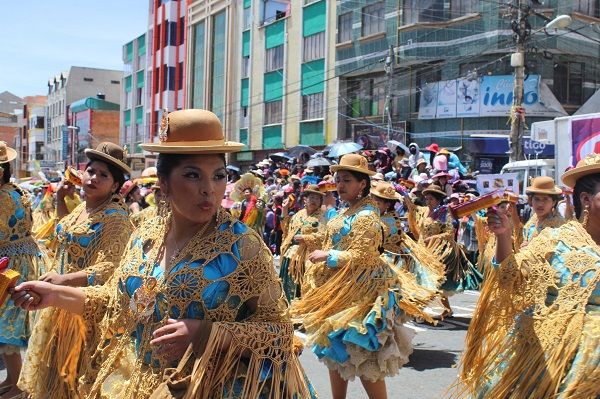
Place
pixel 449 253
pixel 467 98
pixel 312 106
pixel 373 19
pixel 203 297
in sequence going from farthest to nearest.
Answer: pixel 312 106 → pixel 373 19 → pixel 467 98 → pixel 449 253 → pixel 203 297

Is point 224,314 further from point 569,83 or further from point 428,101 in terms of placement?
point 569,83

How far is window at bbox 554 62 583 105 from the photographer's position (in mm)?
22250

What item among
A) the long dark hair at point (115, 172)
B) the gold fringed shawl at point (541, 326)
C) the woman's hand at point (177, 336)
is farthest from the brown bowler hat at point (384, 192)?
the woman's hand at point (177, 336)

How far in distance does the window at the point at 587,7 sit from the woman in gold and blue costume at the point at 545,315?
2197 cm

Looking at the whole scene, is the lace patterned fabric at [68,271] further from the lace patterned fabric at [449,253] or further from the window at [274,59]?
the window at [274,59]

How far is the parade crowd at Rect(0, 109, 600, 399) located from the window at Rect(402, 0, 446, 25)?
65.5 feet

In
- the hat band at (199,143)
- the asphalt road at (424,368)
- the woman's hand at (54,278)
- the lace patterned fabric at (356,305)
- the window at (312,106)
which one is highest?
the window at (312,106)

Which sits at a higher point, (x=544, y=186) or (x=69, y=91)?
(x=69, y=91)

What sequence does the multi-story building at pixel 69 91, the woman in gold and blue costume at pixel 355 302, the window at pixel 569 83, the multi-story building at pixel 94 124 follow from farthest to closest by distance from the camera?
the multi-story building at pixel 69 91
the multi-story building at pixel 94 124
the window at pixel 569 83
the woman in gold and blue costume at pixel 355 302

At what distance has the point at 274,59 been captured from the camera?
109 ft

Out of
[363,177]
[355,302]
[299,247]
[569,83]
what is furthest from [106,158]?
[569,83]

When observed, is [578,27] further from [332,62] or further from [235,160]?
[235,160]

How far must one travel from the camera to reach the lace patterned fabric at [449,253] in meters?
9.66

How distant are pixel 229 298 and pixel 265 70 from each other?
106 feet
